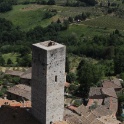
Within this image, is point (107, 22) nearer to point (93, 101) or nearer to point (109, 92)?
point (109, 92)

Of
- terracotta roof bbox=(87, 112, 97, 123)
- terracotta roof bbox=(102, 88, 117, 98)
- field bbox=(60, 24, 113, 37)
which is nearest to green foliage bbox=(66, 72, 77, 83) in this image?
terracotta roof bbox=(102, 88, 117, 98)

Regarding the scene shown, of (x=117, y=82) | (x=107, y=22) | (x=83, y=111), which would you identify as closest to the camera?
(x=83, y=111)

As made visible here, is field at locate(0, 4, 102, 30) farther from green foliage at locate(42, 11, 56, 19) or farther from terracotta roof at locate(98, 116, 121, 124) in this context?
terracotta roof at locate(98, 116, 121, 124)

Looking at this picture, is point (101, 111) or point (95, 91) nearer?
point (101, 111)

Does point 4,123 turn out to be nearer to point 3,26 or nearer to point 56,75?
point 56,75

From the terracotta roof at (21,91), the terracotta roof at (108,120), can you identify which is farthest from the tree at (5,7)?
the terracotta roof at (108,120)

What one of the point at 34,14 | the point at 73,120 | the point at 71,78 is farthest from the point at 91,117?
the point at 34,14

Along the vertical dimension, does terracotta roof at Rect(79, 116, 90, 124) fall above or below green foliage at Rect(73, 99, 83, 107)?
above

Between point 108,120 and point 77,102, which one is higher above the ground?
point 108,120

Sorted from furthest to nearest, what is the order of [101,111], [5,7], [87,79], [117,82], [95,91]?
[5,7]
[117,82]
[87,79]
[95,91]
[101,111]
